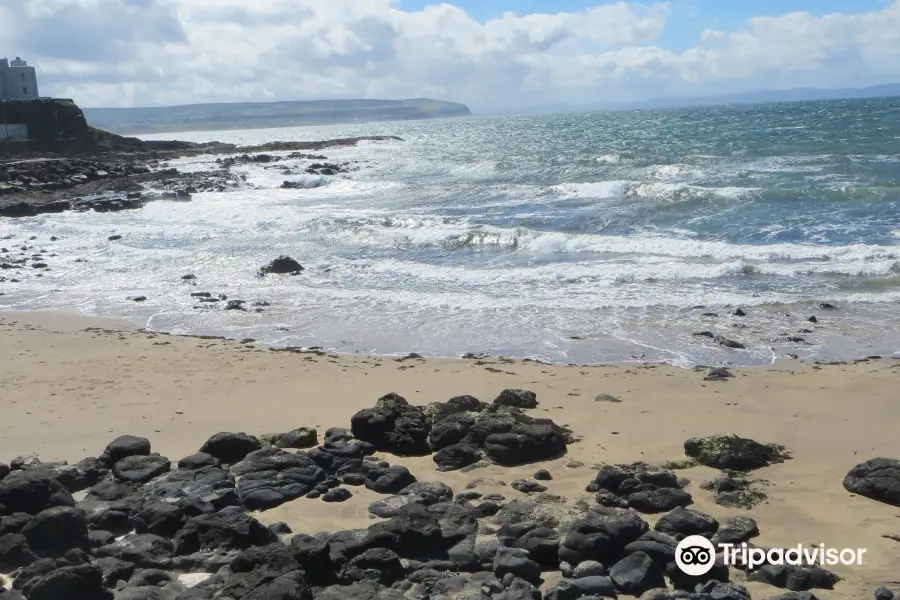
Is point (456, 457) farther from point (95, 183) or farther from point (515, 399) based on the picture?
point (95, 183)

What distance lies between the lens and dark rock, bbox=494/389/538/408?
920cm

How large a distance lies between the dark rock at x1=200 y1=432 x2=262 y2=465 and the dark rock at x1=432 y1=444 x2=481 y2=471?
5.97 ft

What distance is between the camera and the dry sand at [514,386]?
657 centimetres

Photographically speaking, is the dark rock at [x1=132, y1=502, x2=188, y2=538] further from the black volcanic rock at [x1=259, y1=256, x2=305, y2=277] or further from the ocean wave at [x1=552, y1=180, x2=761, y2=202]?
the ocean wave at [x1=552, y1=180, x2=761, y2=202]

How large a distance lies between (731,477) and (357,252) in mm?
14980

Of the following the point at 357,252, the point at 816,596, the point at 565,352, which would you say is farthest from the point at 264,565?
→ the point at 357,252

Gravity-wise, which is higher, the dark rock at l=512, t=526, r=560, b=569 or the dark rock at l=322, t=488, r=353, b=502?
the dark rock at l=512, t=526, r=560, b=569

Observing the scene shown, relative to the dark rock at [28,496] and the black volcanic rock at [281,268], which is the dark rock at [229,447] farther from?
the black volcanic rock at [281,268]

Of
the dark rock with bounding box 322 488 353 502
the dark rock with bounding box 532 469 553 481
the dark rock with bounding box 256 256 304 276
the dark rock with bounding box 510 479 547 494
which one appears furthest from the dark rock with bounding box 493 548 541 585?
the dark rock with bounding box 256 256 304 276

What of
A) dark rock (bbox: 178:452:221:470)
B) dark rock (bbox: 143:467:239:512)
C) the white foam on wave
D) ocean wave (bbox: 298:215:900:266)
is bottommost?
dark rock (bbox: 178:452:221:470)

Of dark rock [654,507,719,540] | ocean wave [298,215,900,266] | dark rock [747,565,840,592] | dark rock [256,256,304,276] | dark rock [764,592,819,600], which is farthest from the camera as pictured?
dark rock [256,256,304,276]

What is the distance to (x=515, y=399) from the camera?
9.23 m

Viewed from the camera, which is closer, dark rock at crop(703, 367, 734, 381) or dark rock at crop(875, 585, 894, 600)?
dark rock at crop(875, 585, 894, 600)

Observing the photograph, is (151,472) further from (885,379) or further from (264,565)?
(885,379)
